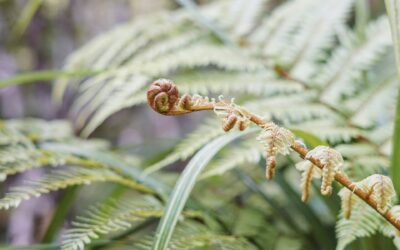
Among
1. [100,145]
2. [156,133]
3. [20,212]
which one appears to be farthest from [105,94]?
[156,133]

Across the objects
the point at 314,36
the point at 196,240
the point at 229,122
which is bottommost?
the point at 196,240

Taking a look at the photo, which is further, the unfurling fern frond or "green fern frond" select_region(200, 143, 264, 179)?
"green fern frond" select_region(200, 143, 264, 179)

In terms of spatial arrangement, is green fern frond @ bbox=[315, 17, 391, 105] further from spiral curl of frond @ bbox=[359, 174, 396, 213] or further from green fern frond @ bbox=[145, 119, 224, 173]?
spiral curl of frond @ bbox=[359, 174, 396, 213]

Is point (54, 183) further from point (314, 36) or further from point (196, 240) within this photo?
point (314, 36)

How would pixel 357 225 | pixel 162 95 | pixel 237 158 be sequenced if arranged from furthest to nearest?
1. pixel 237 158
2. pixel 357 225
3. pixel 162 95

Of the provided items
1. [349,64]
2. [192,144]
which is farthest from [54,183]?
[349,64]

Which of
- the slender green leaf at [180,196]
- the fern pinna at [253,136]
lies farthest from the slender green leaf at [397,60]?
the slender green leaf at [180,196]

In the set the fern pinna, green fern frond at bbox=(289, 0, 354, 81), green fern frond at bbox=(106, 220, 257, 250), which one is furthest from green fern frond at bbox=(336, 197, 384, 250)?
green fern frond at bbox=(289, 0, 354, 81)
